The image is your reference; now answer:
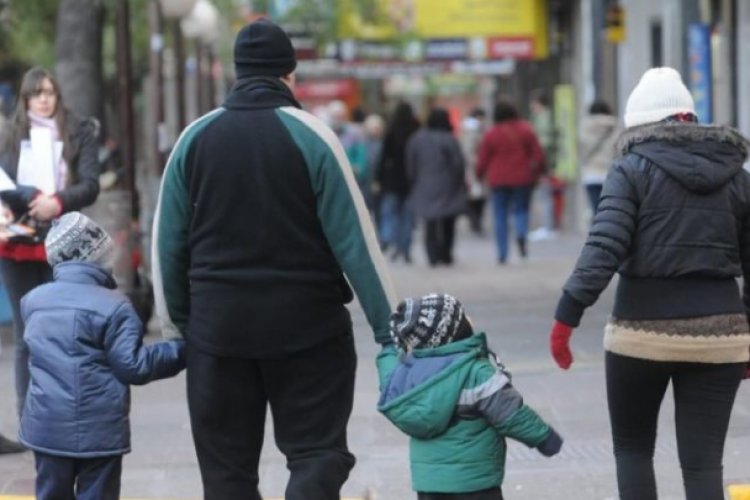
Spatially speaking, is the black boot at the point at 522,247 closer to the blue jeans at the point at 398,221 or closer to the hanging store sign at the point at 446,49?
the blue jeans at the point at 398,221

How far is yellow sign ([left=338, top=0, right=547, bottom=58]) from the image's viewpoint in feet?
92.3

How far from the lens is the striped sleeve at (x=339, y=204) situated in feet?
17.9

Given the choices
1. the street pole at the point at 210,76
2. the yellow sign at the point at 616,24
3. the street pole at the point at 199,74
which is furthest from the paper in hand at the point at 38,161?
the street pole at the point at 210,76

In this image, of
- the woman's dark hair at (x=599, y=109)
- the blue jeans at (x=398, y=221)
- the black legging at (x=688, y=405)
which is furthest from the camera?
the blue jeans at (x=398, y=221)

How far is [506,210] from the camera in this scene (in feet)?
63.4

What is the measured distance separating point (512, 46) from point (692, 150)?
22.6 m

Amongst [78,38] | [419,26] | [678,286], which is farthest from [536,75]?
[678,286]

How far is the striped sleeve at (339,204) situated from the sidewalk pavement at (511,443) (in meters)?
1.49

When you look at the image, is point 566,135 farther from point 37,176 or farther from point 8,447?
point 8,447

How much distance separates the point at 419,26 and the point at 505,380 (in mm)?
24245

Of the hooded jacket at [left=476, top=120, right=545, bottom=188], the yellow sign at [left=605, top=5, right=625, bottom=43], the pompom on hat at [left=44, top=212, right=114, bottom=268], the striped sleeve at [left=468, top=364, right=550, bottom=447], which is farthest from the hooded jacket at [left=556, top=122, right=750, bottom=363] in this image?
the yellow sign at [left=605, top=5, right=625, bottom=43]

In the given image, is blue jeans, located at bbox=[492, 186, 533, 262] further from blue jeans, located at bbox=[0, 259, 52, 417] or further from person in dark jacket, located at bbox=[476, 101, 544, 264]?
blue jeans, located at bbox=[0, 259, 52, 417]

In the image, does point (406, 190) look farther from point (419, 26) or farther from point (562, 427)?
point (562, 427)

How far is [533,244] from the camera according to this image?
2381cm
